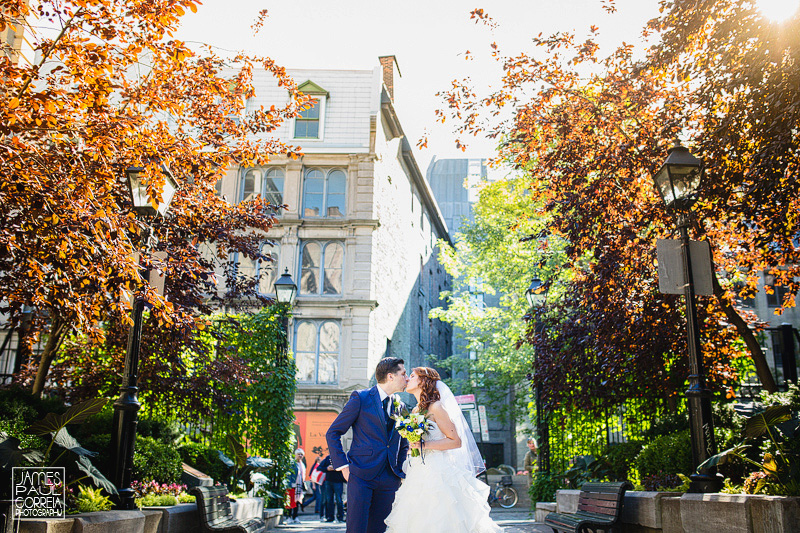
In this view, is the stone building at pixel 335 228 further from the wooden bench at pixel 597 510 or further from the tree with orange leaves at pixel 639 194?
the wooden bench at pixel 597 510

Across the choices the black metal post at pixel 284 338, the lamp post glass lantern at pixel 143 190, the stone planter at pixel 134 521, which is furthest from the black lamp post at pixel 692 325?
the black metal post at pixel 284 338

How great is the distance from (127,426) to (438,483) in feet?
11.5

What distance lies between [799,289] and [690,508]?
512cm

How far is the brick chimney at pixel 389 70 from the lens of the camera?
114 ft

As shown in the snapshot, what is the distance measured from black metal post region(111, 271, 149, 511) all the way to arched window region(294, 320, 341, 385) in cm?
2091

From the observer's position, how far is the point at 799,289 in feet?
35.5

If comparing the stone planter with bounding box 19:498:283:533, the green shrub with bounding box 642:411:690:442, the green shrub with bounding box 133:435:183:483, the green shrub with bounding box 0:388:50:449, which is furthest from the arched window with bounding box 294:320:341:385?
the green shrub with bounding box 0:388:50:449

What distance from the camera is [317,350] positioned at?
1146 inches

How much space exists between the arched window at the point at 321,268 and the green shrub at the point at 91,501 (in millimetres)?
22334

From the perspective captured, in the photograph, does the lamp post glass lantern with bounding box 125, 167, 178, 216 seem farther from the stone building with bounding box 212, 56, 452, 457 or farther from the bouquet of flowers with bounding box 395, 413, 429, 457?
the stone building with bounding box 212, 56, 452, 457

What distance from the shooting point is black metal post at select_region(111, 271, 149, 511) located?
7676 mm

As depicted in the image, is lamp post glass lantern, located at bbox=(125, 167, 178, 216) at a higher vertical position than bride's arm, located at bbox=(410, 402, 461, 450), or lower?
higher

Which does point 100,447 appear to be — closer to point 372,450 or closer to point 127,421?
point 127,421

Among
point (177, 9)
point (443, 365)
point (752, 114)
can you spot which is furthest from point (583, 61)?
point (443, 365)
